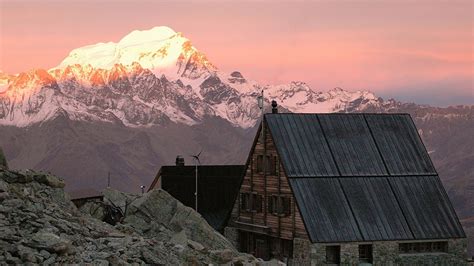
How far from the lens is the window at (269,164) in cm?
6550

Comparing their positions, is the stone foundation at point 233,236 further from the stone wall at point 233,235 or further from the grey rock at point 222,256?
the grey rock at point 222,256

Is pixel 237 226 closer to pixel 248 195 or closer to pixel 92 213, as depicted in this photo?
pixel 248 195

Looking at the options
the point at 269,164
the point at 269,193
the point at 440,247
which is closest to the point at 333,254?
the point at 269,193

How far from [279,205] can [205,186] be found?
13.8 metres

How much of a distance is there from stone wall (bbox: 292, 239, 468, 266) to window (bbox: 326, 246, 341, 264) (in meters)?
0.35

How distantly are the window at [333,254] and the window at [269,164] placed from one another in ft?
22.2

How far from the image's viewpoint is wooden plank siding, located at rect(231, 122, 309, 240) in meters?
62.7

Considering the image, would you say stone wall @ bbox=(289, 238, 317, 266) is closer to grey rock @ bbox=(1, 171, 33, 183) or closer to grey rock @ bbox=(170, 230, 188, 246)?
grey rock @ bbox=(170, 230, 188, 246)

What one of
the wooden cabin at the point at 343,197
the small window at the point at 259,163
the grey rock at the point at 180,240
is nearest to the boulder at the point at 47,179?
the grey rock at the point at 180,240

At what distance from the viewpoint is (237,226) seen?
69750mm

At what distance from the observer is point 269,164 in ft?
217

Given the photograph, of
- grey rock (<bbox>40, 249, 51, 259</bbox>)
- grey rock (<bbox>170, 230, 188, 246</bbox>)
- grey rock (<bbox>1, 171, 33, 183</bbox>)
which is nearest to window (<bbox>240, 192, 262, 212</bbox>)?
grey rock (<bbox>170, 230, 188, 246</bbox>)

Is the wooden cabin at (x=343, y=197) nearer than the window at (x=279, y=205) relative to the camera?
Yes

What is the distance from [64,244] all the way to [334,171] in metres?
30.2
